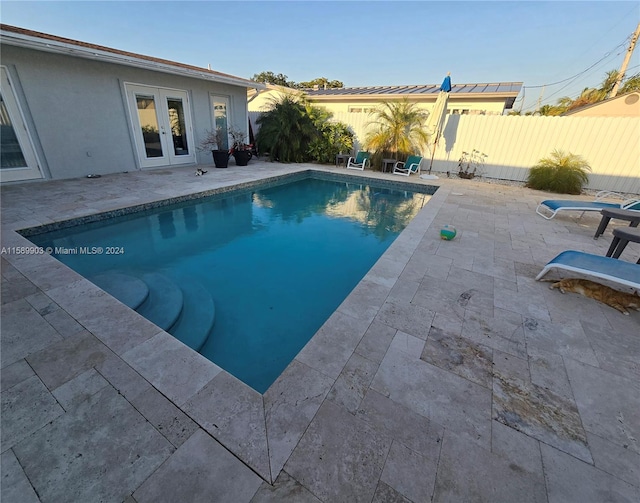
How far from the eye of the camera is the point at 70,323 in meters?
2.17

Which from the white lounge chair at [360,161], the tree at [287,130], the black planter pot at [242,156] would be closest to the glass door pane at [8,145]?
the black planter pot at [242,156]

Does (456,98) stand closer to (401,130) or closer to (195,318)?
(401,130)

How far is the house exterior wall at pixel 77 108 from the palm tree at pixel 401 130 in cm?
653

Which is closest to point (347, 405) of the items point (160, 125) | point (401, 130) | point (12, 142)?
point (12, 142)

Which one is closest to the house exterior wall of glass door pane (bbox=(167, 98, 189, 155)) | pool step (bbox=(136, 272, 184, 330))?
glass door pane (bbox=(167, 98, 189, 155))

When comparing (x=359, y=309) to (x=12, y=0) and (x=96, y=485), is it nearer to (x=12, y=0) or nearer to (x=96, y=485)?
(x=96, y=485)

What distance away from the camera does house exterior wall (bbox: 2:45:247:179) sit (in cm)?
563

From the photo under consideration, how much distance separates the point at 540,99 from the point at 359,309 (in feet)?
116

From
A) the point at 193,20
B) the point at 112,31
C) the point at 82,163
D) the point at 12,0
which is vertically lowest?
the point at 82,163

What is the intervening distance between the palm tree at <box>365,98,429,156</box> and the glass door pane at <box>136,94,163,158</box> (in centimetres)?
682

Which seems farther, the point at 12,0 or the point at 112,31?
the point at 112,31

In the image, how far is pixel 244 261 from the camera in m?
4.17

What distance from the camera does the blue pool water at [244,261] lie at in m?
2.70

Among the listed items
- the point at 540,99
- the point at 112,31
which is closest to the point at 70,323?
the point at 112,31
